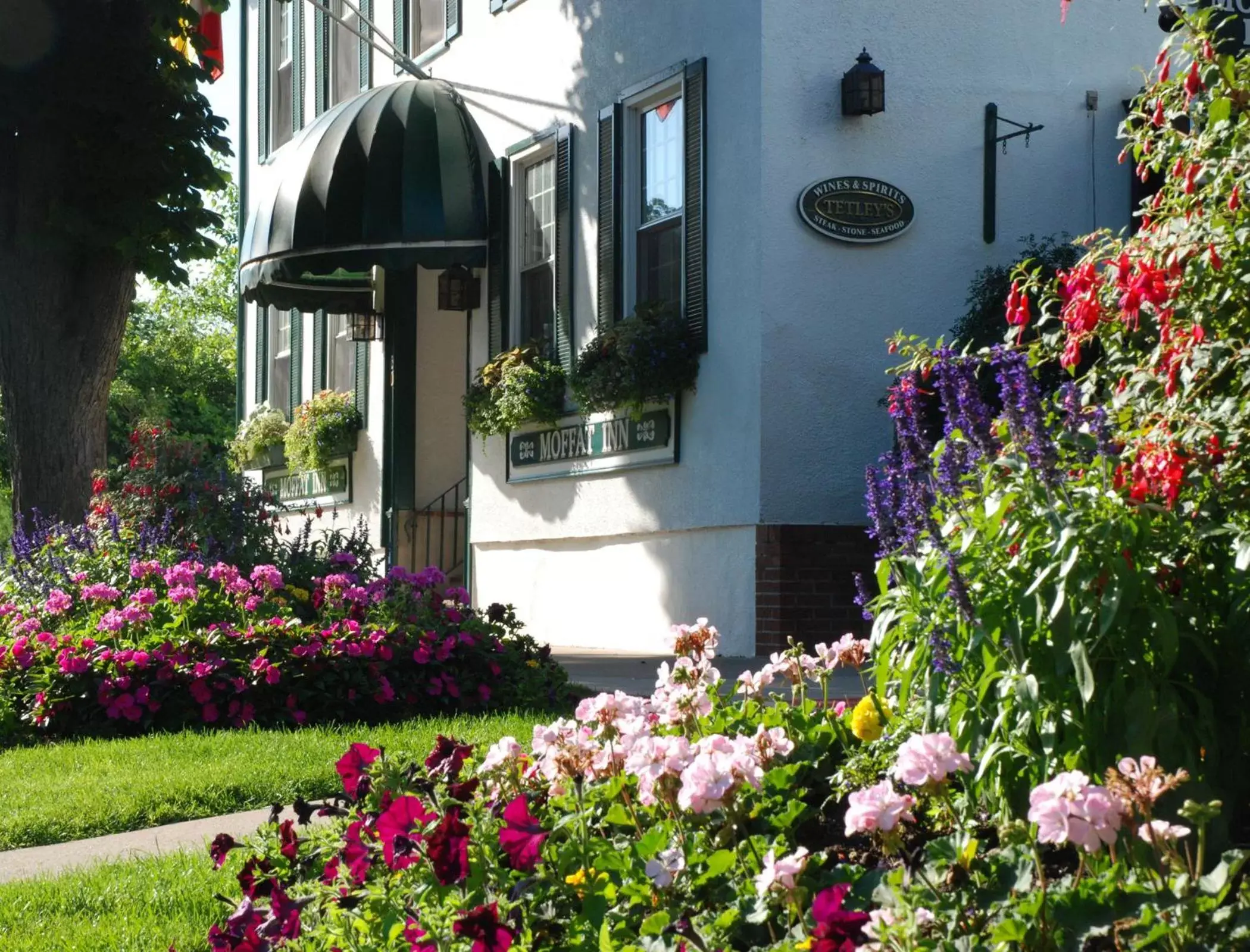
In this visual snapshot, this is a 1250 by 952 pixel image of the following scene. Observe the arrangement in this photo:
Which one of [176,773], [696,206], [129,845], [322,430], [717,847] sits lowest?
[129,845]

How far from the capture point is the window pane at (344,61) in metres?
18.0

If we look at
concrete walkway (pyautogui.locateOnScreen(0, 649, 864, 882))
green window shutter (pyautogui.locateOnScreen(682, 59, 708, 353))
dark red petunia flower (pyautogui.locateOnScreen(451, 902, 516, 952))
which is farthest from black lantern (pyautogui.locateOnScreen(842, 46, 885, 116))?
dark red petunia flower (pyautogui.locateOnScreen(451, 902, 516, 952))

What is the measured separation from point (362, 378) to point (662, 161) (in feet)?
19.2

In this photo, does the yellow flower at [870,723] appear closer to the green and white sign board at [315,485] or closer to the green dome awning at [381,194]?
the green dome awning at [381,194]

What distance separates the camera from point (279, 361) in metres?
20.0

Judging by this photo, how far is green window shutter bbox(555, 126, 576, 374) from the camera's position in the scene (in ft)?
43.6

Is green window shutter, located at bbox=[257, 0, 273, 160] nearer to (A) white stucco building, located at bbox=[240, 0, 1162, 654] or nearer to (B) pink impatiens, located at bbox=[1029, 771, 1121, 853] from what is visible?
(A) white stucco building, located at bbox=[240, 0, 1162, 654]

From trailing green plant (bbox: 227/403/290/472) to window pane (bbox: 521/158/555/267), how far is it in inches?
222

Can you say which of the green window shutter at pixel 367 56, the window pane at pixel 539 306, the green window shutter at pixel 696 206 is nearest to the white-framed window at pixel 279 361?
the green window shutter at pixel 367 56

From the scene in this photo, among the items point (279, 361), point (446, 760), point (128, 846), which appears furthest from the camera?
point (279, 361)

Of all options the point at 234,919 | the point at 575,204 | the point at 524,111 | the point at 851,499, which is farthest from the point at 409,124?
the point at 234,919

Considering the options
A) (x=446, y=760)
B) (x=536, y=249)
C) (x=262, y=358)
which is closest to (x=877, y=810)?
(x=446, y=760)

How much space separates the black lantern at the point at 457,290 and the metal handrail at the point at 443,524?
2374 mm

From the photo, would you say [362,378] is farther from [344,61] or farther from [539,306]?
[539,306]
